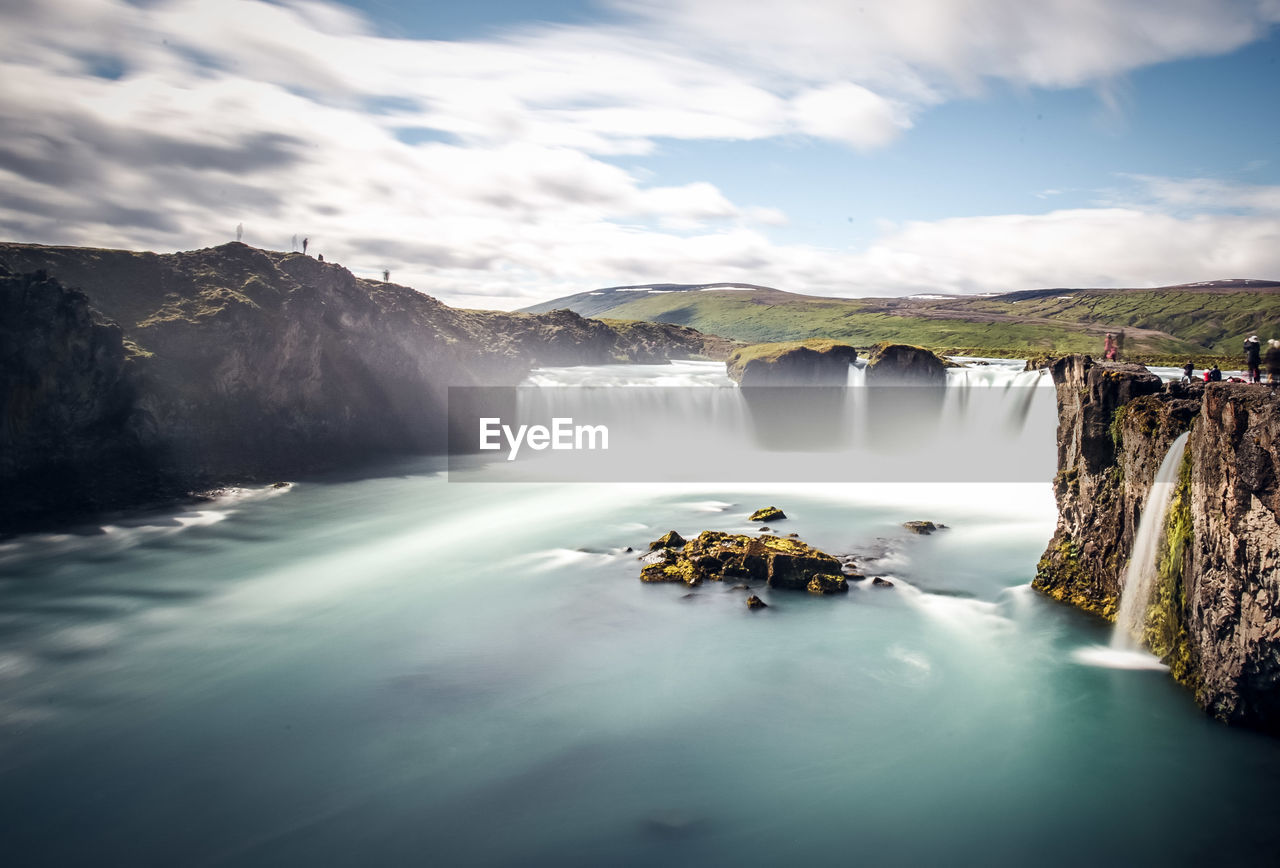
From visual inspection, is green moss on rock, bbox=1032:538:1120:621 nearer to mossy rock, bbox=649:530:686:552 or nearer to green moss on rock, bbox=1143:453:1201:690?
green moss on rock, bbox=1143:453:1201:690

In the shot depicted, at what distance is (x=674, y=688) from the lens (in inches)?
Answer: 701

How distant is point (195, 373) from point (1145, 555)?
48.5 metres

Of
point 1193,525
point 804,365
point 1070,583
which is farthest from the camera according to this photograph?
point 804,365

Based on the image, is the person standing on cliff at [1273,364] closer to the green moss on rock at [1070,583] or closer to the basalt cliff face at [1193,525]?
the basalt cliff face at [1193,525]

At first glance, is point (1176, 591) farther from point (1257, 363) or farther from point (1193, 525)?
point (1257, 363)

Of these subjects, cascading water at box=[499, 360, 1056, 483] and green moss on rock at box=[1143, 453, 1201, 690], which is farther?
cascading water at box=[499, 360, 1056, 483]

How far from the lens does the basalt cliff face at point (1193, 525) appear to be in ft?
43.3

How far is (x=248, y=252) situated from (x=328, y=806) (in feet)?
162

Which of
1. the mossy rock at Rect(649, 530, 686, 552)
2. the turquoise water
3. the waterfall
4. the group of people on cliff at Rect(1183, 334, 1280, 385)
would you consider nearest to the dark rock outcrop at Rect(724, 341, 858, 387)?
the turquoise water

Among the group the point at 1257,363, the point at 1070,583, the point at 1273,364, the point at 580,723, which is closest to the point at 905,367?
the point at 1070,583

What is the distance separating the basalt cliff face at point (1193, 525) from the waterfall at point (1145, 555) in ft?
0.95

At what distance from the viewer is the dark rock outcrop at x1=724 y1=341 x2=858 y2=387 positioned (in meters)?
60.4

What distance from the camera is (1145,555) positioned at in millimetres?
17984

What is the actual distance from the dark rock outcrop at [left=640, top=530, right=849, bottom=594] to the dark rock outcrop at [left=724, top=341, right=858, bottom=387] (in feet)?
116
